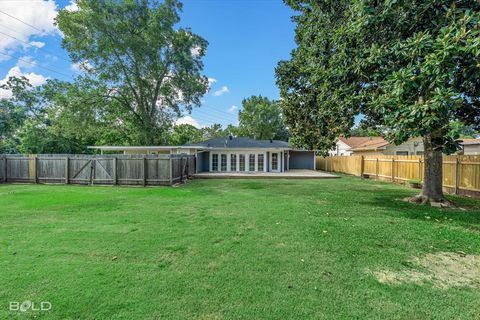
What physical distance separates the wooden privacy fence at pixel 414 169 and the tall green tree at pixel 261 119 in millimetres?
21026

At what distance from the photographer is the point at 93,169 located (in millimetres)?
12797

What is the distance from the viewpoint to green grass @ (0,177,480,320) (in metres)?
2.51

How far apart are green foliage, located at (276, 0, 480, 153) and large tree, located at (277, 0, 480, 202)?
19mm

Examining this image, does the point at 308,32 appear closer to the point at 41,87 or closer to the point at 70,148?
the point at 70,148

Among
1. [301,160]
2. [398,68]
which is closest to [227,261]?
[398,68]

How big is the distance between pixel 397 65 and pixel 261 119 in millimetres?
35556

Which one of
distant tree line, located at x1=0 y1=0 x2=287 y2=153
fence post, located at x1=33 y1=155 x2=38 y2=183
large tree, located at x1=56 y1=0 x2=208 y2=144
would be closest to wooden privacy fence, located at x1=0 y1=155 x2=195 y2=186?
fence post, located at x1=33 y1=155 x2=38 y2=183

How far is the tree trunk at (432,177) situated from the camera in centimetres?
795

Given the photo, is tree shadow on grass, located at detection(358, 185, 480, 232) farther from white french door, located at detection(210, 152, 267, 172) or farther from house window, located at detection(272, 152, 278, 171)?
house window, located at detection(272, 152, 278, 171)

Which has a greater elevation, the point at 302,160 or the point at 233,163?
the point at 302,160

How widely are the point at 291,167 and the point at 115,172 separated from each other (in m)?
17.9

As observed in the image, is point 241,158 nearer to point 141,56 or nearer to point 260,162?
point 260,162

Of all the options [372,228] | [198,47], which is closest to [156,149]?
[198,47]

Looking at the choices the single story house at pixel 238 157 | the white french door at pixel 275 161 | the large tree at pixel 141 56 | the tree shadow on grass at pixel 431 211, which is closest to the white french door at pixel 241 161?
the single story house at pixel 238 157
